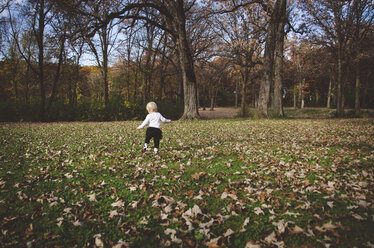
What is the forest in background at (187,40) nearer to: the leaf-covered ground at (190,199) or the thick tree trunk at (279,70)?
the thick tree trunk at (279,70)

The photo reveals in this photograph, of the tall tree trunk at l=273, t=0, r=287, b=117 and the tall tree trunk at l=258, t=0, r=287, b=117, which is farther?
the tall tree trunk at l=273, t=0, r=287, b=117

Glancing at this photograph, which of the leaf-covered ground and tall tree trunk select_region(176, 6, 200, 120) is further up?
tall tree trunk select_region(176, 6, 200, 120)

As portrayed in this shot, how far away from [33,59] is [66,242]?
39.7m

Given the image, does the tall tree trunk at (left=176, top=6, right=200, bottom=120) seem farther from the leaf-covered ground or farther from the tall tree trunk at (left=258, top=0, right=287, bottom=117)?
the leaf-covered ground

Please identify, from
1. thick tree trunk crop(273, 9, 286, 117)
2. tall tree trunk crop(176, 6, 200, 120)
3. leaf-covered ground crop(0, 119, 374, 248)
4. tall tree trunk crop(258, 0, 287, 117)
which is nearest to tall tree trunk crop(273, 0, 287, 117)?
thick tree trunk crop(273, 9, 286, 117)

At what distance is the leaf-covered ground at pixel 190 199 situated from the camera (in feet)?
8.50

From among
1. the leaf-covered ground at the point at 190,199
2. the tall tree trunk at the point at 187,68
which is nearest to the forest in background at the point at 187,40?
the tall tree trunk at the point at 187,68

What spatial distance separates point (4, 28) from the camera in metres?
24.7

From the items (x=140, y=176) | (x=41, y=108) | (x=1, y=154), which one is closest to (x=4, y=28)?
(x=41, y=108)

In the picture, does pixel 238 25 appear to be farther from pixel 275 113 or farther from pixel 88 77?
pixel 88 77

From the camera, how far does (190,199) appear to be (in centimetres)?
362

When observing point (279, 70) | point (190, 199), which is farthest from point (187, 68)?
point (190, 199)

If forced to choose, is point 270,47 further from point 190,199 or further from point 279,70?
point 190,199

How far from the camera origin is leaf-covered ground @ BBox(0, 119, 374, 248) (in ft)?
8.50
